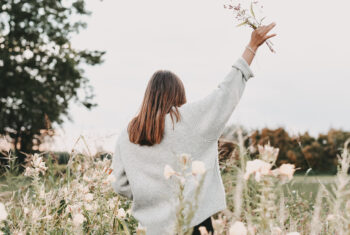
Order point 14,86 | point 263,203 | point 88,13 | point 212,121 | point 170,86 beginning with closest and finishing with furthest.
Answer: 1. point 263,203
2. point 212,121
3. point 170,86
4. point 14,86
5. point 88,13

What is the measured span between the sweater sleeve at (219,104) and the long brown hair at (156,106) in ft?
0.37

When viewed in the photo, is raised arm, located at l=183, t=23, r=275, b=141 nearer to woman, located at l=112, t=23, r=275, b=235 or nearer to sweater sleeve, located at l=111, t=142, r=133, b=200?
woman, located at l=112, t=23, r=275, b=235

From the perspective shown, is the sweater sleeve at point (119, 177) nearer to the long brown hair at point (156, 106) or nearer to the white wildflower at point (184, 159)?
the long brown hair at point (156, 106)

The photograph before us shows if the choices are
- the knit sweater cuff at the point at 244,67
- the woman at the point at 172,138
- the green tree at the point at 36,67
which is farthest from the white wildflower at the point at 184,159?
the green tree at the point at 36,67

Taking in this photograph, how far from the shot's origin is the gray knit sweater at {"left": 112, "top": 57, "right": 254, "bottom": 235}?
2.06 m

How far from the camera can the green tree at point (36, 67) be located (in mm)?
13781

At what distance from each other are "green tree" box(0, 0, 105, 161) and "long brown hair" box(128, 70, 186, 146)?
40.8 feet

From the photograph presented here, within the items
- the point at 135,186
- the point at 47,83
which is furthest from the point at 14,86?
the point at 135,186

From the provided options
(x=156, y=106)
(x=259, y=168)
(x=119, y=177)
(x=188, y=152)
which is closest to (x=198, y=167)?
(x=259, y=168)

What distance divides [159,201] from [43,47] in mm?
13568

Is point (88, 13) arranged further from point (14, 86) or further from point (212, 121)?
point (212, 121)

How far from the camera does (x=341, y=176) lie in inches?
45.1

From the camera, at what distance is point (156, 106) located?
215cm

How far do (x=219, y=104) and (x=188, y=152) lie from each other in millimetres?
316
